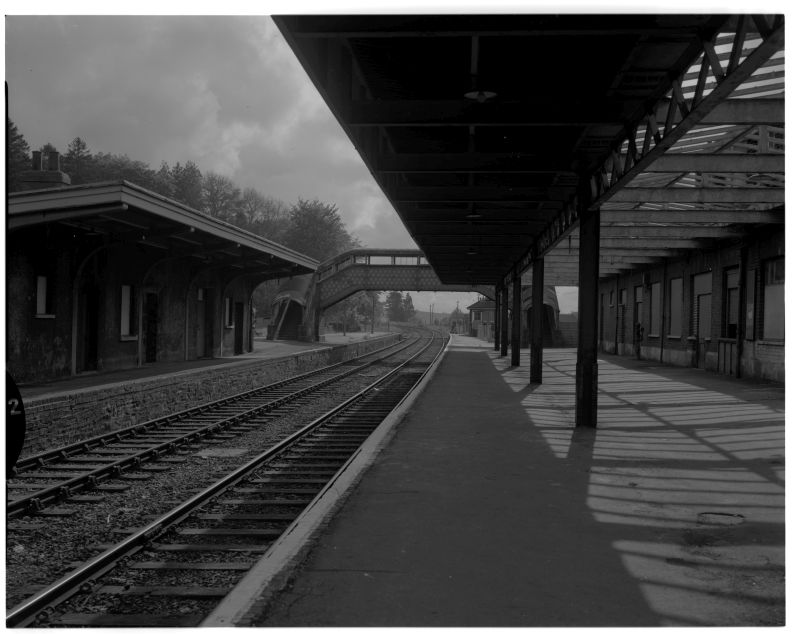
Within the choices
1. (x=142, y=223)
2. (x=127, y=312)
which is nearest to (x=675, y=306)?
(x=127, y=312)

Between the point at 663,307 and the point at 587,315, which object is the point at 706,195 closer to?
the point at 587,315

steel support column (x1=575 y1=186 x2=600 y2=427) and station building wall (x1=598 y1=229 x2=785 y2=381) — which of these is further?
station building wall (x1=598 y1=229 x2=785 y2=381)

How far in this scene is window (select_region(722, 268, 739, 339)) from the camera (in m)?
20.5

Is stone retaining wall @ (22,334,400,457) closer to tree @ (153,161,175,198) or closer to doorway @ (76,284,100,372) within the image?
doorway @ (76,284,100,372)

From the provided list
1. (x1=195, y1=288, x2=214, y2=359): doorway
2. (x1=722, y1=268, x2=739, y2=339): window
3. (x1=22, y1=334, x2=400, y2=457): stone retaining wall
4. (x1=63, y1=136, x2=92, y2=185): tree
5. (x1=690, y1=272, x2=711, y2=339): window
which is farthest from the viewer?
(x1=63, y1=136, x2=92, y2=185): tree

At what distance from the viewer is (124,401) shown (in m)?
13.6

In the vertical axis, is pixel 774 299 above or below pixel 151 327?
above

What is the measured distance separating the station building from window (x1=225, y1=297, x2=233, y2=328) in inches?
24.6

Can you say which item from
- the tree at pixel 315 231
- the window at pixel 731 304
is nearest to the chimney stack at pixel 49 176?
the window at pixel 731 304

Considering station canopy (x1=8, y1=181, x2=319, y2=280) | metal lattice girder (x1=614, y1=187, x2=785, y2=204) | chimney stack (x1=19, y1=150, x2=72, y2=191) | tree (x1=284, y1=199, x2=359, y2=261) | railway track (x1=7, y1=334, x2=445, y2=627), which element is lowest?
railway track (x1=7, y1=334, x2=445, y2=627)

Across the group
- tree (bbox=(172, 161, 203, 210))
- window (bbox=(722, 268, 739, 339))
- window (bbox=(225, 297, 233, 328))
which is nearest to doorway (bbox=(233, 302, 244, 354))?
window (bbox=(225, 297, 233, 328))

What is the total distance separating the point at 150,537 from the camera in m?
6.36

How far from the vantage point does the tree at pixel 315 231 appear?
241ft

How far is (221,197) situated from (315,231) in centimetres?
1387
